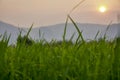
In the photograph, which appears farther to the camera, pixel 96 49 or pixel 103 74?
pixel 96 49

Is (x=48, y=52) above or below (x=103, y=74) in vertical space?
above

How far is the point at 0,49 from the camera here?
9.37 ft

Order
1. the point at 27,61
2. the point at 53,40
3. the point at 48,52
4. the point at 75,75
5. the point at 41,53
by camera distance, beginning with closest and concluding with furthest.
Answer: the point at 75,75, the point at 27,61, the point at 41,53, the point at 48,52, the point at 53,40

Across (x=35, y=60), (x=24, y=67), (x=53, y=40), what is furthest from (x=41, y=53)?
(x=53, y=40)

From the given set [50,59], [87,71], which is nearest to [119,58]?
[87,71]

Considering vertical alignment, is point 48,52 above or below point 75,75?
above

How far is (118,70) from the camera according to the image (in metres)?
2.50

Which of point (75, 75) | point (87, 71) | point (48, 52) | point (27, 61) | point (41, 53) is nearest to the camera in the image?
point (87, 71)

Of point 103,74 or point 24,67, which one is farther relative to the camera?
point 24,67

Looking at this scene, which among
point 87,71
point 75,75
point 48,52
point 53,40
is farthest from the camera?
point 53,40

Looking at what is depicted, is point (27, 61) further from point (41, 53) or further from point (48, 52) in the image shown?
point (48, 52)

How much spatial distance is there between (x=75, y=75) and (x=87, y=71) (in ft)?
0.66

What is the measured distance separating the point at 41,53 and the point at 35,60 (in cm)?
11

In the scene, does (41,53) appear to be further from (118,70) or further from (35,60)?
(118,70)
